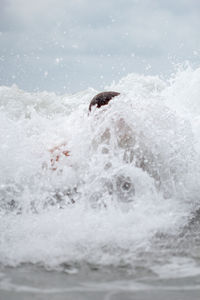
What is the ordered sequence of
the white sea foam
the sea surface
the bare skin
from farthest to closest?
the bare skin, the white sea foam, the sea surface

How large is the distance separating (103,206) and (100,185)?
1.21 feet

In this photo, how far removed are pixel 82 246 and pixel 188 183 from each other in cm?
199

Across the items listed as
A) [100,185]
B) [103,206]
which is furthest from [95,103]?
[103,206]

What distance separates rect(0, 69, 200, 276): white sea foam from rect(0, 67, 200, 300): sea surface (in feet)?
0.04

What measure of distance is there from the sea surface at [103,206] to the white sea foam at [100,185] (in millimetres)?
12

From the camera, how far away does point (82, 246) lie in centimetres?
266

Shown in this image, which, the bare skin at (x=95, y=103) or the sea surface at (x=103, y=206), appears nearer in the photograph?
the sea surface at (x=103, y=206)

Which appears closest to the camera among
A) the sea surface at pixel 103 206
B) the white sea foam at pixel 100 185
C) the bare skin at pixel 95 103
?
the sea surface at pixel 103 206

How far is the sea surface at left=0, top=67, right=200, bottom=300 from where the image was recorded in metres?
2.17

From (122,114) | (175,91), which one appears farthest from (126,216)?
(175,91)

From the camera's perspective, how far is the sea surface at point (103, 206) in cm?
217

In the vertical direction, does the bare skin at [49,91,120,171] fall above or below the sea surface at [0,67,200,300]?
→ above

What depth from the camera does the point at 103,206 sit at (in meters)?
3.43

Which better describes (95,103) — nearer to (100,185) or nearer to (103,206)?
(100,185)
